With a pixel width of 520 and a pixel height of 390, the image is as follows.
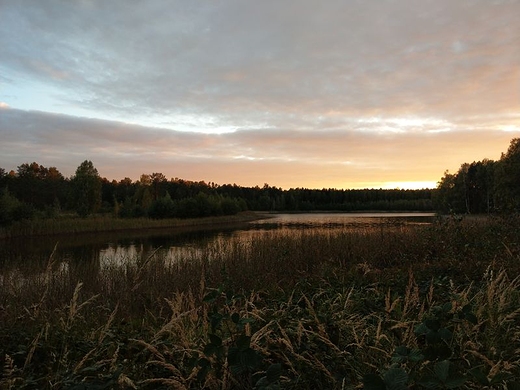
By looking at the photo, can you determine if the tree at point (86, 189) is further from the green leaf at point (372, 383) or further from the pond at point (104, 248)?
the green leaf at point (372, 383)

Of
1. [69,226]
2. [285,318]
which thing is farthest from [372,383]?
[69,226]

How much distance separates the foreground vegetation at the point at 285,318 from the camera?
6.37 ft

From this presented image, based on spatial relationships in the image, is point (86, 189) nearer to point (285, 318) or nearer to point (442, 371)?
point (285, 318)

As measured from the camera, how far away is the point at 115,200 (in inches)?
1875

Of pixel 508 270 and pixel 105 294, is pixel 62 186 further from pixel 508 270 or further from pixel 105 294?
pixel 508 270

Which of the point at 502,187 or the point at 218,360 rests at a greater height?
the point at 502,187

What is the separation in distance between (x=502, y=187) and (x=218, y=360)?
4835 cm

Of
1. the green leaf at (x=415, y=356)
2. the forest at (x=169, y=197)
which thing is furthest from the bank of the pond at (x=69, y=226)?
the green leaf at (x=415, y=356)

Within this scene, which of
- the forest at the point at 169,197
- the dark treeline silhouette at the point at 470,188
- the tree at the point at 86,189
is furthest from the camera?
the dark treeline silhouette at the point at 470,188

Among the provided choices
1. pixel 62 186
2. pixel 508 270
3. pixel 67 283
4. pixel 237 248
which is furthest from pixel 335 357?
pixel 62 186

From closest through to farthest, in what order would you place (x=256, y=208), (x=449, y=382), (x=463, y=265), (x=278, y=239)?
(x=449, y=382) → (x=463, y=265) → (x=278, y=239) → (x=256, y=208)

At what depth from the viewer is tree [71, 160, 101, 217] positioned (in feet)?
137

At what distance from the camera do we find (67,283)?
7.34 metres

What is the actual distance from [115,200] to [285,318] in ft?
160
